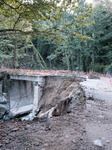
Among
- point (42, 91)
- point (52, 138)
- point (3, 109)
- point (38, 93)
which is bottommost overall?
point (3, 109)

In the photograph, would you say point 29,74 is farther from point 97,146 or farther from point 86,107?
point 97,146

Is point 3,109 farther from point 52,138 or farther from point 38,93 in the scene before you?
point 52,138

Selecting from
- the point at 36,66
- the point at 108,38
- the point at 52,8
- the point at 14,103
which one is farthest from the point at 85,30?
the point at 52,8

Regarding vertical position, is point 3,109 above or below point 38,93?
below

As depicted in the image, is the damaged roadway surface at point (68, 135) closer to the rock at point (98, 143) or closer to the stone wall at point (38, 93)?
the rock at point (98, 143)

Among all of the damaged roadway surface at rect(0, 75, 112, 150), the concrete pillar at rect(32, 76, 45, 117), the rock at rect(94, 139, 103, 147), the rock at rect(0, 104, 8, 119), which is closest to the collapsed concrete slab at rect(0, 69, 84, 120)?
the concrete pillar at rect(32, 76, 45, 117)

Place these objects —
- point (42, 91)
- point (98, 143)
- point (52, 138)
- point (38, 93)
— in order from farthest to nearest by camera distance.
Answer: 1. point (42, 91)
2. point (38, 93)
3. point (52, 138)
4. point (98, 143)

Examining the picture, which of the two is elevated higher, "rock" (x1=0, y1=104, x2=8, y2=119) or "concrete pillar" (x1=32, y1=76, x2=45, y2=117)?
"concrete pillar" (x1=32, y1=76, x2=45, y2=117)

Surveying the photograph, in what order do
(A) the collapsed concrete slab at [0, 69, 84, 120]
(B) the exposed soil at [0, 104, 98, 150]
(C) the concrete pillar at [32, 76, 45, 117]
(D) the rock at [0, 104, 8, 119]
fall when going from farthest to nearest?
(C) the concrete pillar at [32, 76, 45, 117] → (D) the rock at [0, 104, 8, 119] → (A) the collapsed concrete slab at [0, 69, 84, 120] → (B) the exposed soil at [0, 104, 98, 150]

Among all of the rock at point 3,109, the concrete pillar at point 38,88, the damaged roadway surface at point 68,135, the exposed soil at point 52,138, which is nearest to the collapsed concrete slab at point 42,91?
the concrete pillar at point 38,88

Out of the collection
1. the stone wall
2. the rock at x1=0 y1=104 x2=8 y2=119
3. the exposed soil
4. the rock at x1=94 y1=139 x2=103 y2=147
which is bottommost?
the rock at x1=0 y1=104 x2=8 y2=119

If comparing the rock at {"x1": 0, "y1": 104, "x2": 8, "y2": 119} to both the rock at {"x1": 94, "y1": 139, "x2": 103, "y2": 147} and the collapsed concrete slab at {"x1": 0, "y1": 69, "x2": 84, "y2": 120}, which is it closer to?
the collapsed concrete slab at {"x1": 0, "y1": 69, "x2": 84, "y2": 120}

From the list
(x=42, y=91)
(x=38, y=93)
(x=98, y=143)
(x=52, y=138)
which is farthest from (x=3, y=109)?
(x=98, y=143)

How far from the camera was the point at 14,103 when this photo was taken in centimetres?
1692
